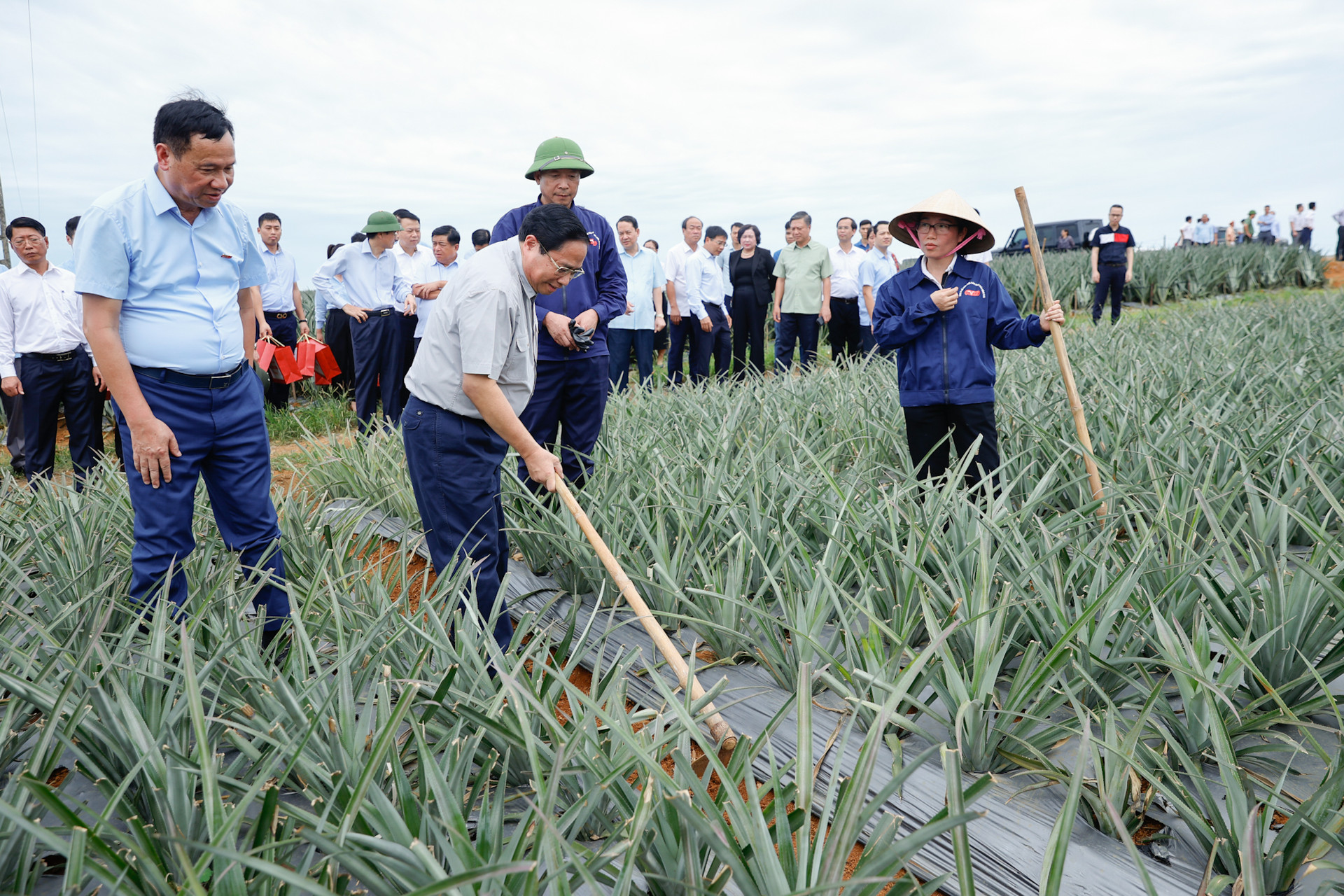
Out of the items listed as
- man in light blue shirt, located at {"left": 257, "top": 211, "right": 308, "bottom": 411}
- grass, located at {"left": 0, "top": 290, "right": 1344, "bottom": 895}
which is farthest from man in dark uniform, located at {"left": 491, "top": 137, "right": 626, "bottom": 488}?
man in light blue shirt, located at {"left": 257, "top": 211, "right": 308, "bottom": 411}

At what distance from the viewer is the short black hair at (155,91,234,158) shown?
232cm

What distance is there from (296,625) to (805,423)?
10.3 feet

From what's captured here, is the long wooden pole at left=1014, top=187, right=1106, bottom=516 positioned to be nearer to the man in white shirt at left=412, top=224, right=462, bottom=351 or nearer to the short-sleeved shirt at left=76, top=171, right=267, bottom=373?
the short-sleeved shirt at left=76, top=171, right=267, bottom=373

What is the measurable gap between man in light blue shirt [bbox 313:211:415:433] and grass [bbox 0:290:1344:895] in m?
3.14

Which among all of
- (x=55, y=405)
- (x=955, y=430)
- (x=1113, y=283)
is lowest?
(x=55, y=405)

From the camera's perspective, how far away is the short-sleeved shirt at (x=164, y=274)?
233cm

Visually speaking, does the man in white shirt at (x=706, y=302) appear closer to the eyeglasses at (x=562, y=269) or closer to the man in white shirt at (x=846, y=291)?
the man in white shirt at (x=846, y=291)

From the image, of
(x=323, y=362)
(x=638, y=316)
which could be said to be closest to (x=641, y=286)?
(x=638, y=316)

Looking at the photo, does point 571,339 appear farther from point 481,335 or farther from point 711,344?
point 711,344

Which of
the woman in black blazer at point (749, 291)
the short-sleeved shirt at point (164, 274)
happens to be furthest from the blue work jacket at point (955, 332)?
the woman in black blazer at point (749, 291)

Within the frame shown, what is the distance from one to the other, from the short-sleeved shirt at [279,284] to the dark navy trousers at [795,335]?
4.72 m

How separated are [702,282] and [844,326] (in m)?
1.66

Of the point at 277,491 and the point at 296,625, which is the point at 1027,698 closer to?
the point at 296,625

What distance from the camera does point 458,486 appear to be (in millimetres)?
2635
